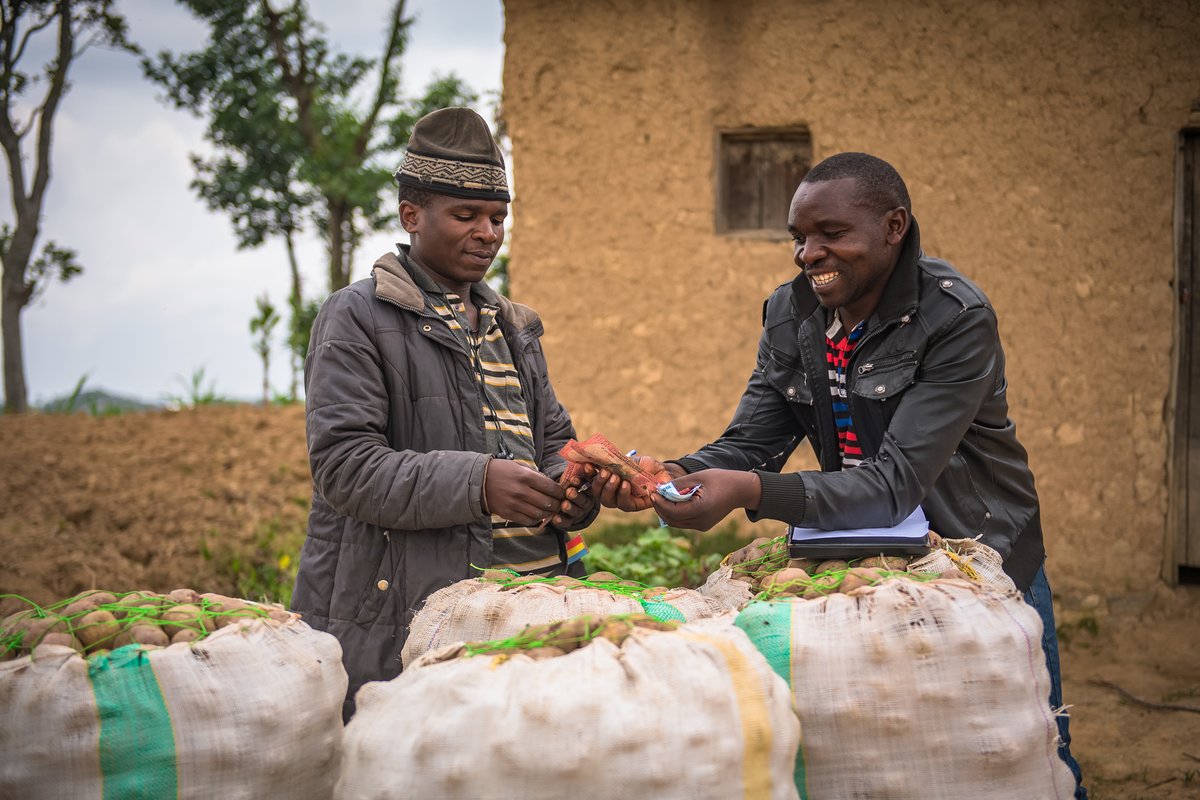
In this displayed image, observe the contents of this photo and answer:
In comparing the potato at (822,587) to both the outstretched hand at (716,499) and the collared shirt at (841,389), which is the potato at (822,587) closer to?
the outstretched hand at (716,499)

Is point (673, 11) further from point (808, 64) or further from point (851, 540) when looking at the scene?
point (851, 540)

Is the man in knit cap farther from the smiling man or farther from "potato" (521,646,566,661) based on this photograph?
"potato" (521,646,566,661)

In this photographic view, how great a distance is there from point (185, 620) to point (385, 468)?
0.57 m

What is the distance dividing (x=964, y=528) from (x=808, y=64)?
3.91 metres

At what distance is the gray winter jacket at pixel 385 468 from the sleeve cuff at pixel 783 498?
2.20 feet

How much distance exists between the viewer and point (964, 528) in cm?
271

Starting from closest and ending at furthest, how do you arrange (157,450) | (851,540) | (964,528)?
(851,540) < (964,528) < (157,450)

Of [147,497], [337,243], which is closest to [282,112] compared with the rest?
→ [337,243]

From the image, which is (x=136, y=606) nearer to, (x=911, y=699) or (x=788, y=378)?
(x=911, y=699)

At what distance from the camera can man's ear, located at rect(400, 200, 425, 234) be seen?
9.50ft

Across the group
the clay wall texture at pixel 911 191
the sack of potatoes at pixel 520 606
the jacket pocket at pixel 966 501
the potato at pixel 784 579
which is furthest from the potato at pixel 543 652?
the clay wall texture at pixel 911 191

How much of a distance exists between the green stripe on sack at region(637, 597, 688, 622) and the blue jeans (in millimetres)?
968

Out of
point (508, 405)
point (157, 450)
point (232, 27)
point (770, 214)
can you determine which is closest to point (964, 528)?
point (508, 405)

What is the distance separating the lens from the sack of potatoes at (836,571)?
2289mm
